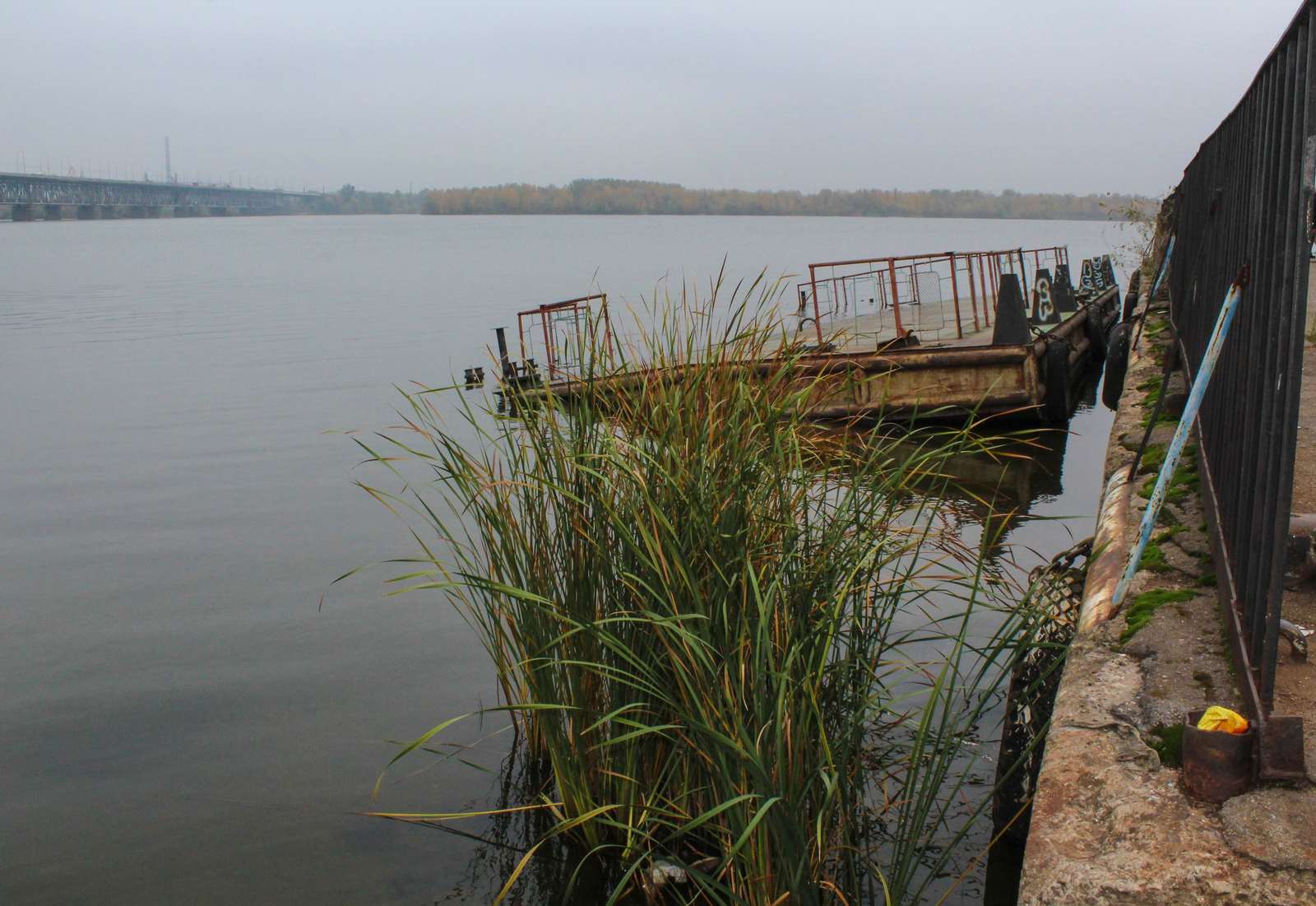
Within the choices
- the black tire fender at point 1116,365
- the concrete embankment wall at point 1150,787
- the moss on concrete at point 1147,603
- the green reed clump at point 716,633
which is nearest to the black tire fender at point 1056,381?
the black tire fender at point 1116,365

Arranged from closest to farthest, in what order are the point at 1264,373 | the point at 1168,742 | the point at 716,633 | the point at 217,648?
the point at 1168,742 < the point at 1264,373 < the point at 716,633 < the point at 217,648

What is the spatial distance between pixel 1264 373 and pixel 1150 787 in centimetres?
96

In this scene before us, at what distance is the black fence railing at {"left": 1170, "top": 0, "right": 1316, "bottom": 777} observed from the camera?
7.52 ft

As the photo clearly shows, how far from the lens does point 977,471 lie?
1251cm

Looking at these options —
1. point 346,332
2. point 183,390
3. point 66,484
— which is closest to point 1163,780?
point 66,484

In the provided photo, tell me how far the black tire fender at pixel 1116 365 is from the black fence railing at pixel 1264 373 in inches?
386

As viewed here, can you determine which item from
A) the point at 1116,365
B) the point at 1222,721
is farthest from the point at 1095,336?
the point at 1222,721

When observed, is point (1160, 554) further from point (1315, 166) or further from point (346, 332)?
point (346, 332)

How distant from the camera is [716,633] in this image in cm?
349

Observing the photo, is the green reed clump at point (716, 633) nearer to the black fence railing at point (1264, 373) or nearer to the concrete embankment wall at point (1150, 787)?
the concrete embankment wall at point (1150, 787)

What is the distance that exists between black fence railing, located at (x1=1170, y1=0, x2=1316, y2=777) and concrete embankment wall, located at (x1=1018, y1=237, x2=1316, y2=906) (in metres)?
0.12

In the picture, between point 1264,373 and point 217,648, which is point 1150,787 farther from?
point 217,648

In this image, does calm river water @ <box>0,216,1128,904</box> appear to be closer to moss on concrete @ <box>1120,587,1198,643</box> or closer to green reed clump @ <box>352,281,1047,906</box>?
green reed clump @ <box>352,281,1047,906</box>

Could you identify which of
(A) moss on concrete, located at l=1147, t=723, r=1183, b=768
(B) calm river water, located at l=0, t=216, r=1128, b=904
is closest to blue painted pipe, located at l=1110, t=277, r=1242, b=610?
(A) moss on concrete, located at l=1147, t=723, r=1183, b=768
